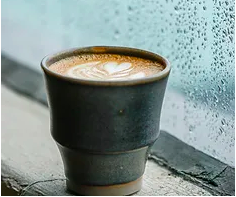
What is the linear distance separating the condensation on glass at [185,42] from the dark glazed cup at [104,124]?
12cm

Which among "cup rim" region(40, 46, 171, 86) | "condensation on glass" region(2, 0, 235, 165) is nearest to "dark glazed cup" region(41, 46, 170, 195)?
"cup rim" region(40, 46, 171, 86)

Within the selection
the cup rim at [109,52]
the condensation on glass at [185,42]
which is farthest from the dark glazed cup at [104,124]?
the condensation on glass at [185,42]

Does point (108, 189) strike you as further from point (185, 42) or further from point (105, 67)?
point (185, 42)

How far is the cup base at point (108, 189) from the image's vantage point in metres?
0.80

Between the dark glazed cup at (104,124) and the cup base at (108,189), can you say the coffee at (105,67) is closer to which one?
the dark glazed cup at (104,124)

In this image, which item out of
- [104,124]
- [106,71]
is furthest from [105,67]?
[104,124]

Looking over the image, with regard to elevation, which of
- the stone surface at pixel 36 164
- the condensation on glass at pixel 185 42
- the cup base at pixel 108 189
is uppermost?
the condensation on glass at pixel 185 42

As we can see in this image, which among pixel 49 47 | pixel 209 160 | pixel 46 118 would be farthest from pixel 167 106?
pixel 49 47

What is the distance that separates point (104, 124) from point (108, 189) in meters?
0.12

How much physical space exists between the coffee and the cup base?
0.50 ft

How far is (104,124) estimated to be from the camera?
73 cm

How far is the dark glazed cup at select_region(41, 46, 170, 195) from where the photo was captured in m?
0.72

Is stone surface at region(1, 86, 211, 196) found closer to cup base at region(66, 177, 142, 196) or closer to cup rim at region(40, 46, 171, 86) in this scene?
cup base at region(66, 177, 142, 196)

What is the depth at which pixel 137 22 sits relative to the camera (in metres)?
1.05
